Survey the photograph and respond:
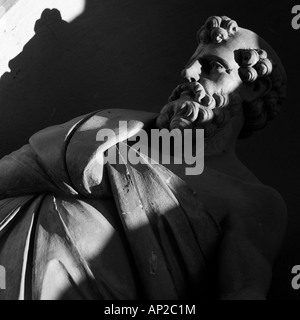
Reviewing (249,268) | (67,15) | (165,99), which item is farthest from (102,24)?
(249,268)

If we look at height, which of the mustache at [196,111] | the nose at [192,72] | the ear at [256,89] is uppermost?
the nose at [192,72]

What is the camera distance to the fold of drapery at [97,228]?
2.21 m

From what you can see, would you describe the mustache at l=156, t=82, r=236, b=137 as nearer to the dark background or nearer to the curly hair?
the curly hair

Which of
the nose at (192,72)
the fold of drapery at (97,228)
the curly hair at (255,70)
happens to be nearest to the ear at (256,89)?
the curly hair at (255,70)

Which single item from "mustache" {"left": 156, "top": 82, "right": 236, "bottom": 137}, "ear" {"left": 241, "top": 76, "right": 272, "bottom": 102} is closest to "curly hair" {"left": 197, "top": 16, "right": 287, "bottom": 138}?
"ear" {"left": 241, "top": 76, "right": 272, "bottom": 102}

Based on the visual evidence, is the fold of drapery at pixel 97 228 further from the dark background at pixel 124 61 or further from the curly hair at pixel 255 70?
the dark background at pixel 124 61

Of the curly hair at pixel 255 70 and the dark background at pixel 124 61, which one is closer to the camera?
the curly hair at pixel 255 70

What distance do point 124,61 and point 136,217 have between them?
1.25m

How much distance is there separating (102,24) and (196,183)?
3.82ft

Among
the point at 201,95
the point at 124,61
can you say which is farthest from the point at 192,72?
the point at 124,61

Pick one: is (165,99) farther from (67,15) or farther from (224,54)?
(224,54)

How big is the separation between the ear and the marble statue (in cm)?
7

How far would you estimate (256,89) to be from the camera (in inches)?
109

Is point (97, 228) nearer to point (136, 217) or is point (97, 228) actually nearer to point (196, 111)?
point (136, 217)
